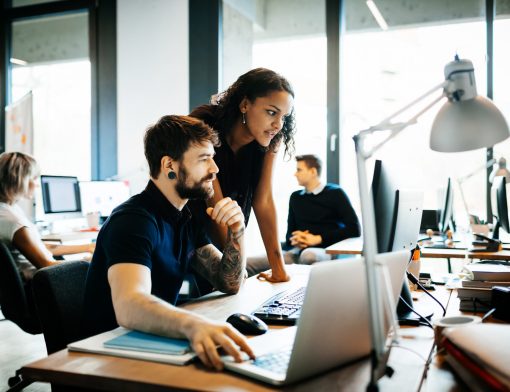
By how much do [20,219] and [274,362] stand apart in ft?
6.89

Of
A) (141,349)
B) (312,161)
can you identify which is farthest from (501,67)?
(141,349)

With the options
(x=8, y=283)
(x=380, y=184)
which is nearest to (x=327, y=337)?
(x=380, y=184)

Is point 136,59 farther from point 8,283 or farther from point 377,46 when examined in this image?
point 8,283

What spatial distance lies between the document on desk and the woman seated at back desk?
154 centimetres

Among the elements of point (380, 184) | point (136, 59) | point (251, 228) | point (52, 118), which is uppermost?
point (136, 59)

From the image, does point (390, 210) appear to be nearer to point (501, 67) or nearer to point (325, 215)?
point (325, 215)

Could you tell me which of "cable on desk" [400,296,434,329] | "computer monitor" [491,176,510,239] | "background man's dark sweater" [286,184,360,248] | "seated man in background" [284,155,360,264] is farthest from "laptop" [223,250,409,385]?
"background man's dark sweater" [286,184,360,248]

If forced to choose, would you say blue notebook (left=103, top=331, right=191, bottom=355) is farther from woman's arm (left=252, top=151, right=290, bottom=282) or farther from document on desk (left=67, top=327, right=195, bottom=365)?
woman's arm (left=252, top=151, right=290, bottom=282)

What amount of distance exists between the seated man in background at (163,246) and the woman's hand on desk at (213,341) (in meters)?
0.02

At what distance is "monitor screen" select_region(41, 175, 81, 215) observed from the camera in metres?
3.94

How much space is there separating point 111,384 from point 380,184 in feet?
2.51

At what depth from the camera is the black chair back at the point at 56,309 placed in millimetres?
1334

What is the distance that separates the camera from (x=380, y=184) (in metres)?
1.26

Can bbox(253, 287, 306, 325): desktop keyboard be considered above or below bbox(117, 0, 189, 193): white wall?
below
